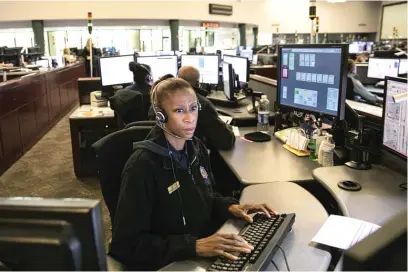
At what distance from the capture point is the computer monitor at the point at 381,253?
37cm

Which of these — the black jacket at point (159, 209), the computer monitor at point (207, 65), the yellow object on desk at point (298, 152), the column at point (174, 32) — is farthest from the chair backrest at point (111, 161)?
the column at point (174, 32)

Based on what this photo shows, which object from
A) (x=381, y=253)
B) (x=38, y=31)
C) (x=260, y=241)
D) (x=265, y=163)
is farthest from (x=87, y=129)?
(x=38, y=31)

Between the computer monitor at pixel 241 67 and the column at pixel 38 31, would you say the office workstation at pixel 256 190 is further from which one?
the column at pixel 38 31

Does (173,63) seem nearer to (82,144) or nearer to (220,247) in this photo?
(82,144)

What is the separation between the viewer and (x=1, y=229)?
A: 1.53 ft

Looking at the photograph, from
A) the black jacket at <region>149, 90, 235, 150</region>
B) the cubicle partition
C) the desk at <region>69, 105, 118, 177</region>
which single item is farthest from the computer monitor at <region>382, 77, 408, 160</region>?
the cubicle partition

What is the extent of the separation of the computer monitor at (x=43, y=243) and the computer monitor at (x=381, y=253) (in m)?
0.28

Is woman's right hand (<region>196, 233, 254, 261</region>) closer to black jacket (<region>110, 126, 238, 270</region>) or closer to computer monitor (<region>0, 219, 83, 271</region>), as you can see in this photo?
black jacket (<region>110, 126, 238, 270</region>)

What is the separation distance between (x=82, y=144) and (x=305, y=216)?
293cm

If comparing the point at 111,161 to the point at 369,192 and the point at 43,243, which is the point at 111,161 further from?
the point at 43,243

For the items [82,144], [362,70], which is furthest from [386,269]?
[362,70]

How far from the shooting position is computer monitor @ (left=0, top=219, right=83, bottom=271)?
45 cm

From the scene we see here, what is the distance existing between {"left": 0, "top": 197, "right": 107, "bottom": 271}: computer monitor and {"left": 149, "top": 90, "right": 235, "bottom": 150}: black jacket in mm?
2049

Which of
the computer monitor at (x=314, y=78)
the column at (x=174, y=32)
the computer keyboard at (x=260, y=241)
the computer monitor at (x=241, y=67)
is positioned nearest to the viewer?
the computer keyboard at (x=260, y=241)
